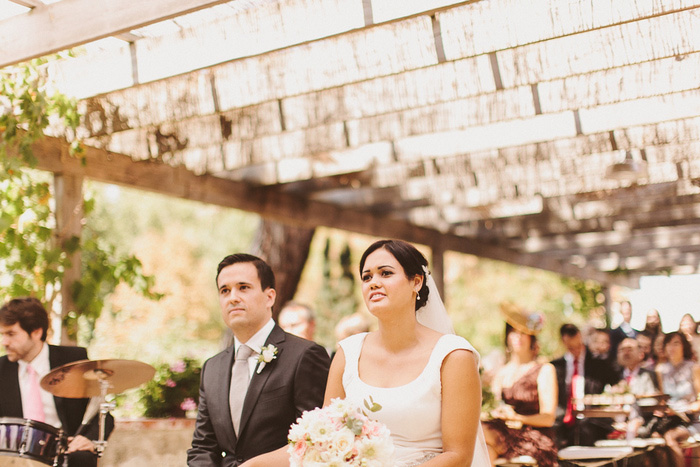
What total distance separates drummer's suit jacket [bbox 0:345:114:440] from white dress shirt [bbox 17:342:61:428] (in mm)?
23

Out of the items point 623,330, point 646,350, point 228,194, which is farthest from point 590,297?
point 228,194

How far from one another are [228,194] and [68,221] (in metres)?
2.21

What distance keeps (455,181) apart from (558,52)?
3779 mm

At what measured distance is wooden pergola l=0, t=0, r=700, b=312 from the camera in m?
4.57

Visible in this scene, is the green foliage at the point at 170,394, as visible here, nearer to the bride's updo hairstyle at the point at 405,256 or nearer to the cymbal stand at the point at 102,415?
the cymbal stand at the point at 102,415

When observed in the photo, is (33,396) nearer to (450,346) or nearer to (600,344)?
(450,346)

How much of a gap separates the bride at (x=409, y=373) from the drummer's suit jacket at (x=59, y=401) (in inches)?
80.3

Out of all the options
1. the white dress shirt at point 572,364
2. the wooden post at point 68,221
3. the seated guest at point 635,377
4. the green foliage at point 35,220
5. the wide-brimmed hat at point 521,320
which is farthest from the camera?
the white dress shirt at point 572,364

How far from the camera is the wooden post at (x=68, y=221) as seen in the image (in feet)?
20.1

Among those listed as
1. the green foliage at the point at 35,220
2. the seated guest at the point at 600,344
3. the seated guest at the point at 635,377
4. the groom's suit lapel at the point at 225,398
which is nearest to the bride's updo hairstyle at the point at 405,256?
the groom's suit lapel at the point at 225,398

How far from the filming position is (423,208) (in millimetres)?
11102

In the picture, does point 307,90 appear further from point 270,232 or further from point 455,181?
point 270,232

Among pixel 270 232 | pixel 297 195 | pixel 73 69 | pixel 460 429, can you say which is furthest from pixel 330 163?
pixel 460 429

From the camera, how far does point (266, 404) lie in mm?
3672
